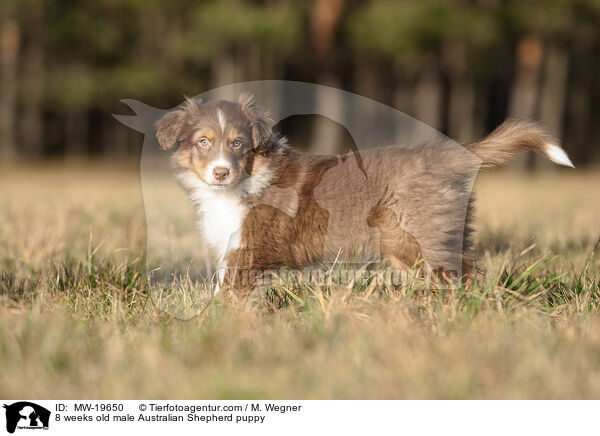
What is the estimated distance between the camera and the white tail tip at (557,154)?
11.4 feet

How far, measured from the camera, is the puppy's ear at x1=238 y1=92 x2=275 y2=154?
3850 millimetres

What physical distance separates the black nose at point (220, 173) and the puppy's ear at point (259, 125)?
32cm

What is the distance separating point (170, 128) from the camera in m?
3.89

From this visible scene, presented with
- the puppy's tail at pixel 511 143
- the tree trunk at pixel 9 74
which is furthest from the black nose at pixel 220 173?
the tree trunk at pixel 9 74

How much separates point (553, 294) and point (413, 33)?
1285cm

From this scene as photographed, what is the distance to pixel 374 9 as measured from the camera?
1541 centimetres

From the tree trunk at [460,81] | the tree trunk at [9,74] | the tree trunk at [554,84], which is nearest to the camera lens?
the tree trunk at [554,84]

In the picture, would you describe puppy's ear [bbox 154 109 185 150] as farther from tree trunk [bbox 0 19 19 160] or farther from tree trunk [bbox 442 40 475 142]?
tree trunk [bbox 0 19 19 160]

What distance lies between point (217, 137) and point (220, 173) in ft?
0.91

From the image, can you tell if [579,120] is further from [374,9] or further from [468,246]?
[468,246]

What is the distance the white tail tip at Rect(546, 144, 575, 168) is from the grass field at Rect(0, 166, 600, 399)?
713mm
